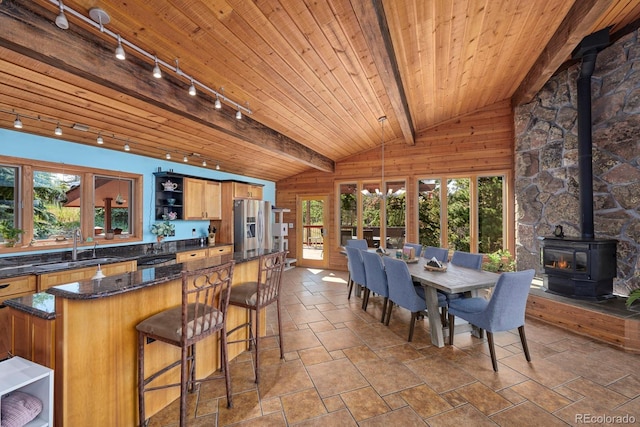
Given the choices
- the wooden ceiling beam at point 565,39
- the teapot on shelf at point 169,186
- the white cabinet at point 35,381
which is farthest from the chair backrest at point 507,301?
the teapot on shelf at point 169,186

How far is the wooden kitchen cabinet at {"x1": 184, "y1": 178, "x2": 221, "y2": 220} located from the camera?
4.96 meters

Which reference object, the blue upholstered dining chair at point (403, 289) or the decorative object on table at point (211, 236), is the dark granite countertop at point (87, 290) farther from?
the decorative object on table at point (211, 236)

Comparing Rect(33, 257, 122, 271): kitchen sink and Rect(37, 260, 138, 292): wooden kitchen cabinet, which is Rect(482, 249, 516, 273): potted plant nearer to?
Rect(37, 260, 138, 292): wooden kitchen cabinet

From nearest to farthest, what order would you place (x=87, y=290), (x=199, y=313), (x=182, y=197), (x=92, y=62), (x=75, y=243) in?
(x=87, y=290), (x=199, y=313), (x=92, y=62), (x=75, y=243), (x=182, y=197)

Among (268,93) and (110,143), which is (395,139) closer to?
(268,93)

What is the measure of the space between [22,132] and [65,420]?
3289 millimetres

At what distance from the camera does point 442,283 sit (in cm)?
277

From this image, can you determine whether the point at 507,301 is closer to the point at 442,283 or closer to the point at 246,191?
the point at 442,283

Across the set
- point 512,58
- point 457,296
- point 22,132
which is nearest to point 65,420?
point 22,132

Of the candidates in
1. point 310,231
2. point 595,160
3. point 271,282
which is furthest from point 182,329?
point 310,231

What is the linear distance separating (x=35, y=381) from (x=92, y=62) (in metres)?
2.07

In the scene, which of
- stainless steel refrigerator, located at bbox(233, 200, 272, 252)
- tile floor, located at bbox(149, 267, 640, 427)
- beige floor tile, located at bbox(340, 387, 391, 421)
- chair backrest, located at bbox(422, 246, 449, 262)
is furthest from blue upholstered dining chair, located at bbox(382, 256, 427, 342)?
stainless steel refrigerator, located at bbox(233, 200, 272, 252)

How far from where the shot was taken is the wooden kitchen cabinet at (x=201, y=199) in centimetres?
496

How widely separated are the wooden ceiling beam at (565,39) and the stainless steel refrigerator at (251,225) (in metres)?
5.09
